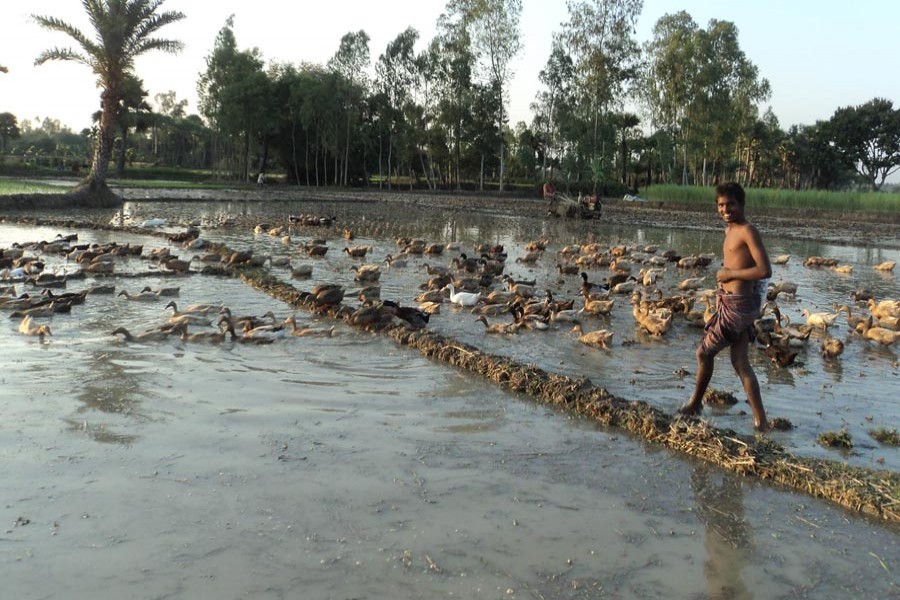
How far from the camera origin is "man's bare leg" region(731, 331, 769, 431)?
620 cm

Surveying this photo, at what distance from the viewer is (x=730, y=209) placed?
6.13 m

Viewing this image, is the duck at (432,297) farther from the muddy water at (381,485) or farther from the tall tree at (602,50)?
the tall tree at (602,50)

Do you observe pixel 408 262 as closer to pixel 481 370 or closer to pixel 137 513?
pixel 481 370

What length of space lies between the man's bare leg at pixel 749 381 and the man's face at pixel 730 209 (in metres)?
0.94

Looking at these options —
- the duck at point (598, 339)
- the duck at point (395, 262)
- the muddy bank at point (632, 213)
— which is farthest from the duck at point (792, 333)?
the muddy bank at point (632, 213)

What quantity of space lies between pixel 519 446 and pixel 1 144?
78.4 metres

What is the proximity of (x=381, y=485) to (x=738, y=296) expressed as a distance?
3.26 m

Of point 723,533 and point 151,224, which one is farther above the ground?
point 151,224

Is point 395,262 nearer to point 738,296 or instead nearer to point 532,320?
point 532,320

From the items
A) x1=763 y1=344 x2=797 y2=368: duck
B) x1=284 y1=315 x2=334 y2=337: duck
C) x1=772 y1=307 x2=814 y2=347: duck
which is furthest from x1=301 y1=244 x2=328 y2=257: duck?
x1=763 y1=344 x2=797 y2=368: duck

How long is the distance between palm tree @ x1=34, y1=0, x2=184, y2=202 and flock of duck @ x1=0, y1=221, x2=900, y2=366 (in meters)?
15.7

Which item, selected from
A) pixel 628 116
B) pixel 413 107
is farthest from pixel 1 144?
pixel 628 116

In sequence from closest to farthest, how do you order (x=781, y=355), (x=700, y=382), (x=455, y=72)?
(x=700, y=382), (x=781, y=355), (x=455, y=72)

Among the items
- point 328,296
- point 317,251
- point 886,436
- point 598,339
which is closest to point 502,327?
point 598,339
